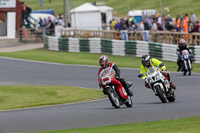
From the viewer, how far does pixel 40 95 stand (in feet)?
61.5

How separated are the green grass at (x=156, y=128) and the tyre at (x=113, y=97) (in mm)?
2962

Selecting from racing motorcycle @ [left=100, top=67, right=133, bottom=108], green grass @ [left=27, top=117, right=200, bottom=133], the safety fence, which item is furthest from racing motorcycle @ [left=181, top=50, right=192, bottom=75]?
green grass @ [left=27, top=117, right=200, bottom=133]

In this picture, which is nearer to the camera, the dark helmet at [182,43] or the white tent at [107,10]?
the dark helmet at [182,43]

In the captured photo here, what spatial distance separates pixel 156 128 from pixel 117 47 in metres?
24.8

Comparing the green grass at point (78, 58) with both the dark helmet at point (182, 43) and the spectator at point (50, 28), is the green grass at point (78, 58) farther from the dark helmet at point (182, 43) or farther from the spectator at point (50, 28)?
the spectator at point (50, 28)

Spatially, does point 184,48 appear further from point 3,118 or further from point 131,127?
point 131,127

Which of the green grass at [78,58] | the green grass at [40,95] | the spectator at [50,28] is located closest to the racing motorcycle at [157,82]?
the green grass at [40,95]

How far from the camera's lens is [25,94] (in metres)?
18.9

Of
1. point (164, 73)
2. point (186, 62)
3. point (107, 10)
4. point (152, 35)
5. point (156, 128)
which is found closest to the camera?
point (156, 128)

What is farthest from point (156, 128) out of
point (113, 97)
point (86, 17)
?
point (86, 17)

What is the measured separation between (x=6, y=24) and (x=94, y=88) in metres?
29.1

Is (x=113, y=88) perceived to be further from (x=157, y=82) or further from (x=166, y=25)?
(x=166, y=25)

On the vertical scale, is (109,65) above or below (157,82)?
above

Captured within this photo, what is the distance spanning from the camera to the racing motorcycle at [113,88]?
1359cm
